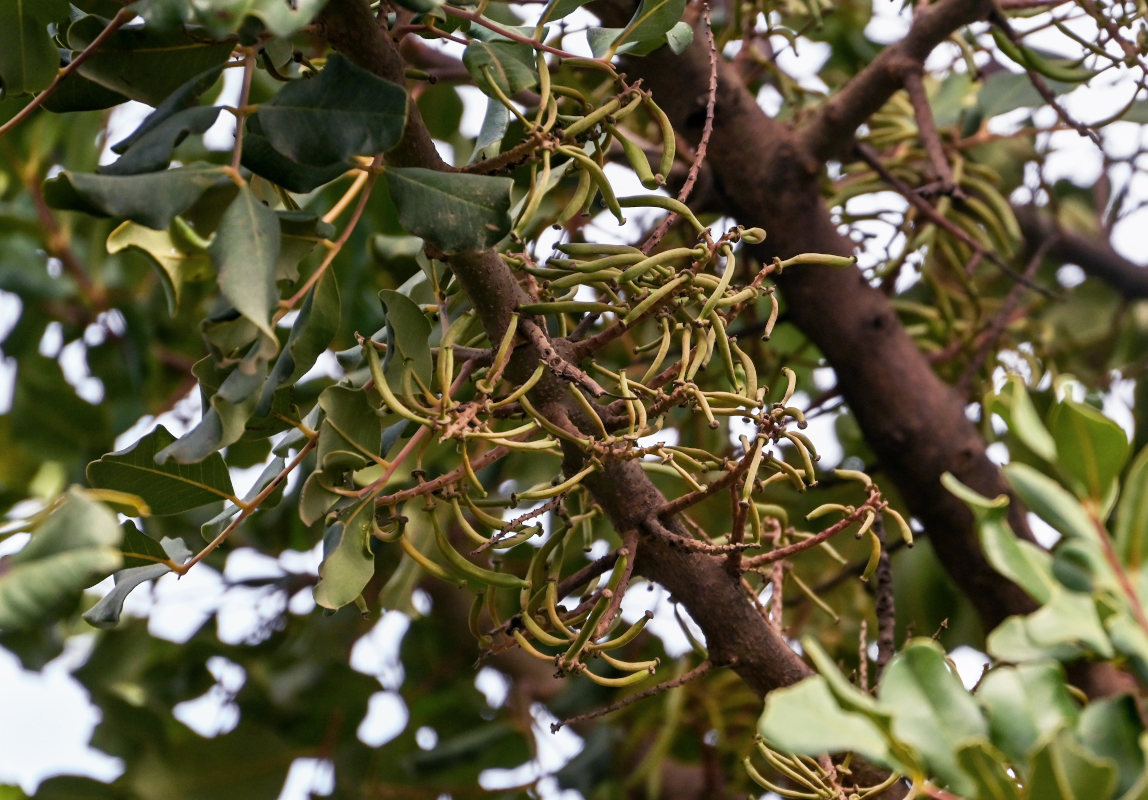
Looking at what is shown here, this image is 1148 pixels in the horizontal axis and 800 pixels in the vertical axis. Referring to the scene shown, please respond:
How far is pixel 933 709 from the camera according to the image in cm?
27

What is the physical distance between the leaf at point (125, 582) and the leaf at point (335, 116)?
0.55ft

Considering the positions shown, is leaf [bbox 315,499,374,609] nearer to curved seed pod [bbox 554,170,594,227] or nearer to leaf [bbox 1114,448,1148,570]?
curved seed pod [bbox 554,170,594,227]

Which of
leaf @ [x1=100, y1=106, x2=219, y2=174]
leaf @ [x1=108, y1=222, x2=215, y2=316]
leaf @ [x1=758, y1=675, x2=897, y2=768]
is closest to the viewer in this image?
leaf @ [x1=758, y1=675, x2=897, y2=768]

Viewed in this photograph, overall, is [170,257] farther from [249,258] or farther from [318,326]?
[249,258]

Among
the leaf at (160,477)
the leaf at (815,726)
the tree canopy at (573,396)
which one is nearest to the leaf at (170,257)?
the tree canopy at (573,396)

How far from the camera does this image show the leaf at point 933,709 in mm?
266

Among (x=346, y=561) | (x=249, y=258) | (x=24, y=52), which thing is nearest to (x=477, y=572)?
(x=346, y=561)

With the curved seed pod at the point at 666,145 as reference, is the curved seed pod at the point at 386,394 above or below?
below

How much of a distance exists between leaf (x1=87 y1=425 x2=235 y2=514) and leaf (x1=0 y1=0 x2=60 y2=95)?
0.14 meters

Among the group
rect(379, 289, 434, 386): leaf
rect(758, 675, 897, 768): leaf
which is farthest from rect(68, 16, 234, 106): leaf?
rect(758, 675, 897, 768): leaf

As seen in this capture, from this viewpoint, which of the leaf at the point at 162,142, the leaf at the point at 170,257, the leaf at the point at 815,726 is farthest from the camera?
the leaf at the point at 170,257

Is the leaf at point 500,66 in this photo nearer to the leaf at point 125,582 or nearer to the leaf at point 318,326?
the leaf at point 318,326

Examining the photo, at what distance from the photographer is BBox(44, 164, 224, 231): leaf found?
321 mm

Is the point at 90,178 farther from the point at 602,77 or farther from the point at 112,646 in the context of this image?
the point at 112,646
